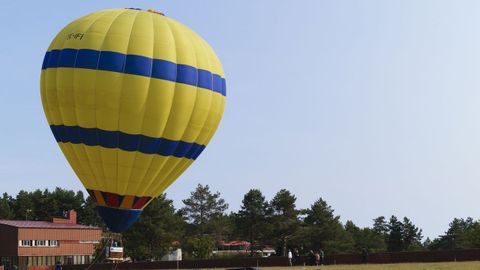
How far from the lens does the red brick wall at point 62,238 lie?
3752 inches

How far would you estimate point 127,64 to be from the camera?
35000 millimetres

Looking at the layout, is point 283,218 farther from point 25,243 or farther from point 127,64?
point 127,64

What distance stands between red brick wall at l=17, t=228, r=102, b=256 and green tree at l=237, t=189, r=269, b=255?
76.3 feet

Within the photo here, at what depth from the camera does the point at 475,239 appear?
10069 centimetres

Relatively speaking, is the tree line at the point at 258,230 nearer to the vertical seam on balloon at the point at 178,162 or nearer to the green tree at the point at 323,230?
the green tree at the point at 323,230

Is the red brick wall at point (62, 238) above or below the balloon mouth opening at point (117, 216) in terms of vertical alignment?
below

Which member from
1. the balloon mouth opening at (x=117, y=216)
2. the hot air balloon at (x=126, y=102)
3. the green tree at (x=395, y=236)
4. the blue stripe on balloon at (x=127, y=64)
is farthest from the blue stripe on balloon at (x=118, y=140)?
the green tree at (x=395, y=236)

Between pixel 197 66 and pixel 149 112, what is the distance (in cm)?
402

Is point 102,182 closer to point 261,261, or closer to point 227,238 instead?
point 261,261

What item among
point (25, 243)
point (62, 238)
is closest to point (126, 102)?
point (25, 243)

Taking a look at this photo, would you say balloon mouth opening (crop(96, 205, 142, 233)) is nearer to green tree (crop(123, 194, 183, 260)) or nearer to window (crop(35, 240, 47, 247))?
green tree (crop(123, 194, 183, 260))

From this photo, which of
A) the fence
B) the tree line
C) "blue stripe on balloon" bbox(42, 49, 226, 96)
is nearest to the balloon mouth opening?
"blue stripe on balloon" bbox(42, 49, 226, 96)

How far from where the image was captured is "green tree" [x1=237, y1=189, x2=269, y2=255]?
10262 centimetres

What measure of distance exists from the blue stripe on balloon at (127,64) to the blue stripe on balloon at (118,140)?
11.0 ft
